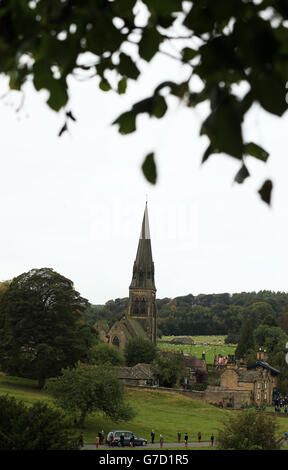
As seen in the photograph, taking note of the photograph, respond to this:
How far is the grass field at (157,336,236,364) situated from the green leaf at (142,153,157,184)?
107657 millimetres

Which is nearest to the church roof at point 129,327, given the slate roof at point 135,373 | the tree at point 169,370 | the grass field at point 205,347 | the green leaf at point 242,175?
the grass field at point 205,347

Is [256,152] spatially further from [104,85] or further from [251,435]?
[251,435]

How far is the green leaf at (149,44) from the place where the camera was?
9.52 feet

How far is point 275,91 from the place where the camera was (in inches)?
81.5

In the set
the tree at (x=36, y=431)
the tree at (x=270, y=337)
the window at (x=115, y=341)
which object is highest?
the tree at (x=270, y=337)

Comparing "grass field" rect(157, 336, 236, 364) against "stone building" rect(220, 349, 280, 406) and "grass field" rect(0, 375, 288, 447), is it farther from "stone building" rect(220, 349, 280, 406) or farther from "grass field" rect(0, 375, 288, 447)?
"grass field" rect(0, 375, 288, 447)

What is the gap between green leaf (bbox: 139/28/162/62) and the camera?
114 inches

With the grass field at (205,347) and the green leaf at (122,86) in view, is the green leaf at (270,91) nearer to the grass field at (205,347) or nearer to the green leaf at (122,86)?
the green leaf at (122,86)

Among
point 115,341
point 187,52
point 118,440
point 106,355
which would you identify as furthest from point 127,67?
point 115,341

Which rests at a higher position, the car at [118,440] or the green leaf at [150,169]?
the green leaf at [150,169]

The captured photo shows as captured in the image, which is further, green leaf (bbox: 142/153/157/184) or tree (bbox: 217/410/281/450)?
tree (bbox: 217/410/281/450)

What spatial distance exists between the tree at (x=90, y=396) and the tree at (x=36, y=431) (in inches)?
830

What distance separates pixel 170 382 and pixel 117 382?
31900mm

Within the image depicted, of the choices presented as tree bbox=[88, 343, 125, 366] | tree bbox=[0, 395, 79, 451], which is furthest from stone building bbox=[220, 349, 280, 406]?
tree bbox=[0, 395, 79, 451]
